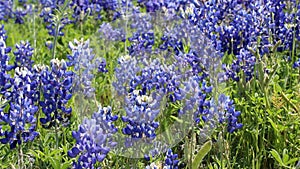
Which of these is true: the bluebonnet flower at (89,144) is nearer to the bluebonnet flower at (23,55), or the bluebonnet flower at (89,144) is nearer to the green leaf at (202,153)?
the green leaf at (202,153)

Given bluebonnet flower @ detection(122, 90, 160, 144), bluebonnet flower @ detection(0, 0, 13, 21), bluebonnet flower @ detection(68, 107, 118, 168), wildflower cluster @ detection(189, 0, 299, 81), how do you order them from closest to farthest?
1. bluebonnet flower @ detection(68, 107, 118, 168)
2. bluebonnet flower @ detection(122, 90, 160, 144)
3. wildflower cluster @ detection(189, 0, 299, 81)
4. bluebonnet flower @ detection(0, 0, 13, 21)

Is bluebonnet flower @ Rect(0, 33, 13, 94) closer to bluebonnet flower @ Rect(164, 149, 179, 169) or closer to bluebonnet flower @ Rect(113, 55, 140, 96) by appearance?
bluebonnet flower @ Rect(113, 55, 140, 96)

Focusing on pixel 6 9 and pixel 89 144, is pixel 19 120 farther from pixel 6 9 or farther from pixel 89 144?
pixel 6 9

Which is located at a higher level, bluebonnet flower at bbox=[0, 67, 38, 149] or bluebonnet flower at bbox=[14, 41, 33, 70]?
bluebonnet flower at bbox=[14, 41, 33, 70]

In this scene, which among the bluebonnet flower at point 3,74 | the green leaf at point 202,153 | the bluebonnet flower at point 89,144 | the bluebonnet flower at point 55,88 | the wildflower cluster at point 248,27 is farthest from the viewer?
the wildflower cluster at point 248,27

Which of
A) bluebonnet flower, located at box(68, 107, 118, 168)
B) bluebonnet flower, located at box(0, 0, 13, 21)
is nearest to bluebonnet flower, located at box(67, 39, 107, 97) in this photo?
bluebonnet flower, located at box(68, 107, 118, 168)

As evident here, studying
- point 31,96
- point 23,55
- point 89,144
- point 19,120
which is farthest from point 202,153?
point 23,55

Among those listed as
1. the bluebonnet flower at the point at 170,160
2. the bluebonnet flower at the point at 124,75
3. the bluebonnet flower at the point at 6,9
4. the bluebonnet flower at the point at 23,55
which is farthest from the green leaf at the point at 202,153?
the bluebonnet flower at the point at 6,9

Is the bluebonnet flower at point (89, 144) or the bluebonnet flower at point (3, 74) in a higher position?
the bluebonnet flower at point (3, 74)
